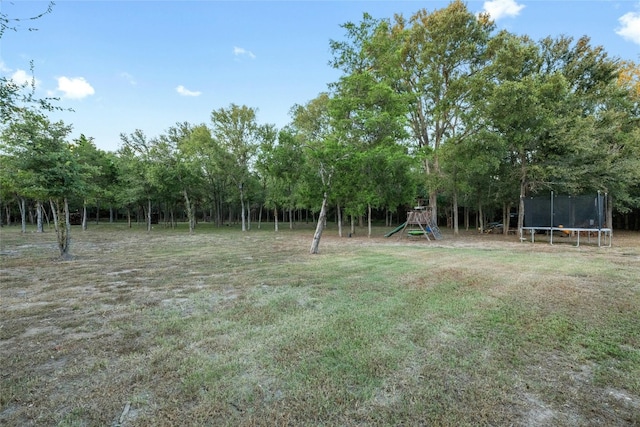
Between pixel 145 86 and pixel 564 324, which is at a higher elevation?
pixel 145 86

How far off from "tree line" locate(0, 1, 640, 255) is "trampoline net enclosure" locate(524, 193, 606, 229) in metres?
1.39

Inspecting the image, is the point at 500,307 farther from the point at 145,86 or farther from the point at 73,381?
the point at 145,86

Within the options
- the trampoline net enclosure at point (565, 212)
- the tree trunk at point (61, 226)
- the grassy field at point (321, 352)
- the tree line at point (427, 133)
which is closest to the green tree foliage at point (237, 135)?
the tree line at point (427, 133)

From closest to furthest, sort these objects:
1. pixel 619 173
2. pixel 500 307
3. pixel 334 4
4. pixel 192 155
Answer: pixel 500 307 < pixel 334 4 < pixel 619 173 < pixel 192 155

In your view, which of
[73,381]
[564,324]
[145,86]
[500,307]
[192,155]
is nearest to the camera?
[73,381]

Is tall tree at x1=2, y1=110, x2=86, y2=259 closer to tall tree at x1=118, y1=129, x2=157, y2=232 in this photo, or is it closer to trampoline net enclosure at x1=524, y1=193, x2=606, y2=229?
tall tree at x1=118, y1=129, x2=157, y2=232

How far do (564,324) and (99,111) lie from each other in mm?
12228

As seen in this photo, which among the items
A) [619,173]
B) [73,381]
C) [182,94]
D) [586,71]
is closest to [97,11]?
[73,381]

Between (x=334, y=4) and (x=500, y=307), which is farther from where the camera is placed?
(x=334, y=4)

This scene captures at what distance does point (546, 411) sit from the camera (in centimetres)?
194

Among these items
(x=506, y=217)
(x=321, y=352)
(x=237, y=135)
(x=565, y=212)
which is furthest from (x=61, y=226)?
(x=506, y=217)

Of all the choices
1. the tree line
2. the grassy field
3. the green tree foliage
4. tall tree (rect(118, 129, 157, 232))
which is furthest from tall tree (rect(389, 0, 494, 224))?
tall tree (rect(118, 129, 157, 232))

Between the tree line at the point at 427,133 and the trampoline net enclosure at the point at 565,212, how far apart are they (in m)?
1.39

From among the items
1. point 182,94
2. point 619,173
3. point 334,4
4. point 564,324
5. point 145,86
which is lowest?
point 564,324
